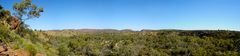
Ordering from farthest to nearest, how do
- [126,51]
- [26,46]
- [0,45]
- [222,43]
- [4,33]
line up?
[222,43] → [126,51] → [26,46] → [4,33] → [0,45]

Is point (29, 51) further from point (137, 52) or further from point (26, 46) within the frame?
point (137, 52)

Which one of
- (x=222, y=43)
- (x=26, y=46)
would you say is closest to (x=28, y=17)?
(x=26, y=46)

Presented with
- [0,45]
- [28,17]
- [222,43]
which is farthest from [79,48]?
[0,45]

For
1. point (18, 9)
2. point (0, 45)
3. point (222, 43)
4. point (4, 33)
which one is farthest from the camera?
point (222, 43)

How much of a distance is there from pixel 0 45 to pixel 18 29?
608 inches

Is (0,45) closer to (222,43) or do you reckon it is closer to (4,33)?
(4,33)

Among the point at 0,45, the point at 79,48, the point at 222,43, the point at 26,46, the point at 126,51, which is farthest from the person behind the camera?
the point at 222,43

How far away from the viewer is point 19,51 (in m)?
16.6

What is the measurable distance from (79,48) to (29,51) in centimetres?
7313

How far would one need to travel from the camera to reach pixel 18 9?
115 feet

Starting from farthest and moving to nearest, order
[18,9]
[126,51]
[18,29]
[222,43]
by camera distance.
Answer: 1. [222,43]
2. [126,51]
3. [18,9]
4. [18,29]

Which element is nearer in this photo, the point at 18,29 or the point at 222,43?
the point at 18,29

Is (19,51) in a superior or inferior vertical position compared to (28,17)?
inferior

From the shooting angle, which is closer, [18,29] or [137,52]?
[18,29]
